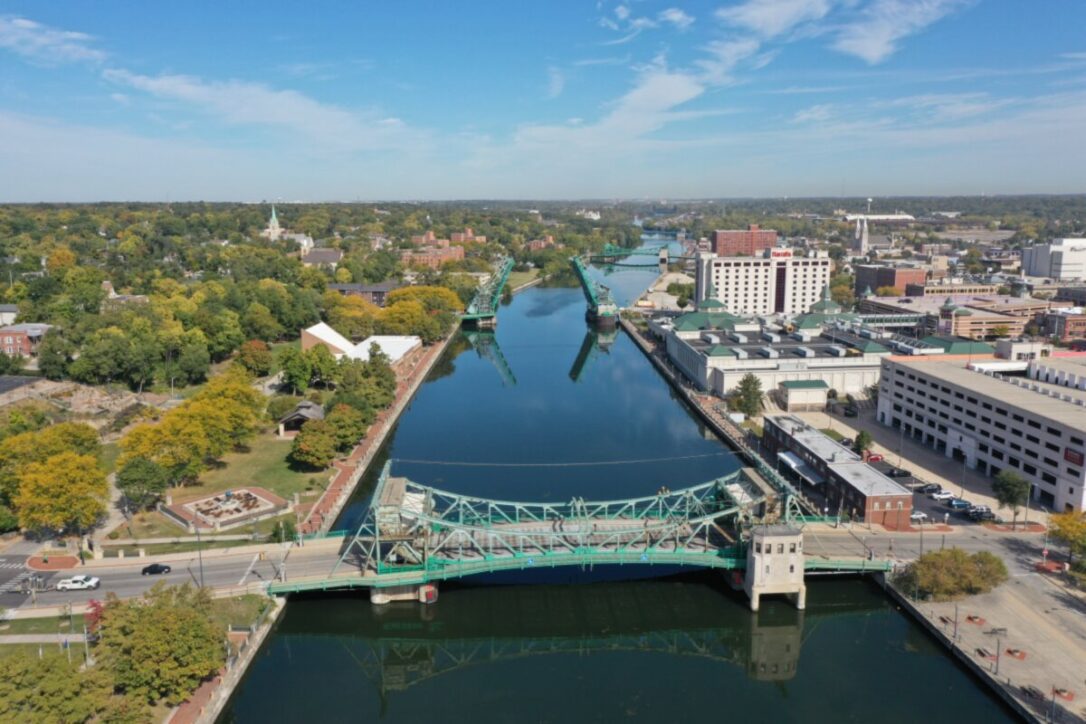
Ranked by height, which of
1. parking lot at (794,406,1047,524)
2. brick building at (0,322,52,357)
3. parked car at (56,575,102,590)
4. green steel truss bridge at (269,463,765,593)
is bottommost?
parking lot at (794,406,1047,524)

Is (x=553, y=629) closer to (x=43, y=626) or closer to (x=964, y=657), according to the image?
(x=964, y=657)

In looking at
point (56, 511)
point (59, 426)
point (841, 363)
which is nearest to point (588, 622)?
point (56, 511)

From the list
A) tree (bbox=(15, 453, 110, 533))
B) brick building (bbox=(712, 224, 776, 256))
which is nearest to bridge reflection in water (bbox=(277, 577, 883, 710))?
tree (bbox=(15, 453, 110, 533))

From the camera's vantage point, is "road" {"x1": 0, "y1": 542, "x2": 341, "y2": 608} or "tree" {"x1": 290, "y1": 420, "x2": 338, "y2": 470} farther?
"tree" {"x1": 290, "y1": 420, "x2": 338, "y2": 470}

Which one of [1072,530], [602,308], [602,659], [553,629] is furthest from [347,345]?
[1072,530]

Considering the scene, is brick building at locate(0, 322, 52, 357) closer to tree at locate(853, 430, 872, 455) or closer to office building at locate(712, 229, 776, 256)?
tree at locate(853, 430, 872, 455)

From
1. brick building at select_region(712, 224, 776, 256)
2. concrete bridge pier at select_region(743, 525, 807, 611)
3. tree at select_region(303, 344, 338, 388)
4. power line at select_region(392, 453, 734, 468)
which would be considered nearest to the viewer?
concrete bridge pier at select_region(743, 525, 807, 611)
